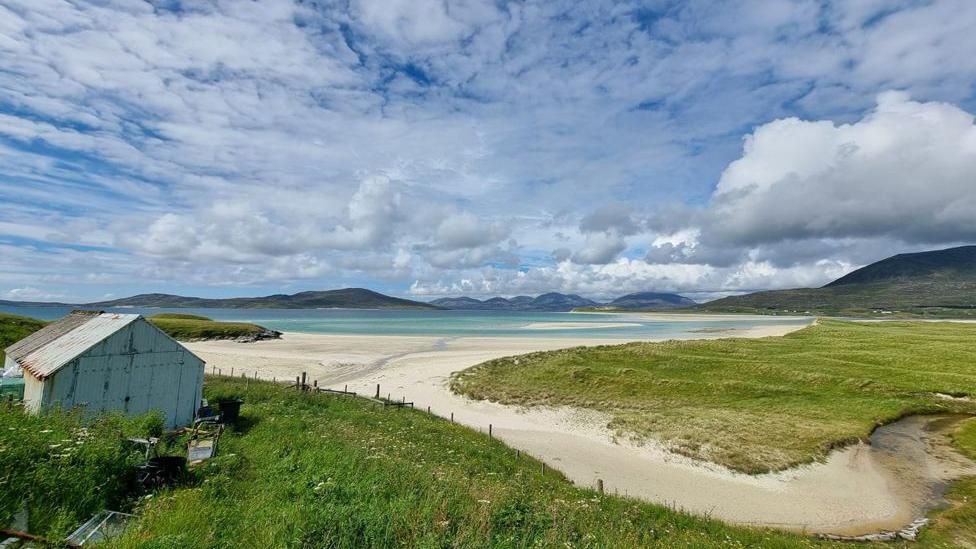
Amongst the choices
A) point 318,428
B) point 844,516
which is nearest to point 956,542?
point 844,516

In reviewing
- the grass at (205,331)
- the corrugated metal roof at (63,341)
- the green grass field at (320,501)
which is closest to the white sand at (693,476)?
the green grass field at (320,501)

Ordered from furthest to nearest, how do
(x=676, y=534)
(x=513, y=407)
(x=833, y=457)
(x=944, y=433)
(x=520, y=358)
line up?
(x=520, y=358), (x=513, y=407), (x=944, y=433), (x=833, y=457), (x=676, y=534)

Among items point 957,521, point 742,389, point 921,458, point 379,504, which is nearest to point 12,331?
point 379,504

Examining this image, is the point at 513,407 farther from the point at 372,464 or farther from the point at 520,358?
the point at 372,464

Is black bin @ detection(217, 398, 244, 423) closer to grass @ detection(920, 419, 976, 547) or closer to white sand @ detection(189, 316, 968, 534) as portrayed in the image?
white sand @ detection(189, 316, 968, 534)

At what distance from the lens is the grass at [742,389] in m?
29.4

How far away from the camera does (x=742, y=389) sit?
4400cm

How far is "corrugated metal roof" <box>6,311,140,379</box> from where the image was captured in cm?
1967

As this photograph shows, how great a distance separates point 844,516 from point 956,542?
12.1 ft

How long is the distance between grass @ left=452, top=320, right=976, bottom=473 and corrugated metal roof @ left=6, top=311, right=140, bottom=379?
1196 inches

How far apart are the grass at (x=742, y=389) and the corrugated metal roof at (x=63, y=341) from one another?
30.4 meters

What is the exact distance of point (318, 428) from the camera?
20500mm

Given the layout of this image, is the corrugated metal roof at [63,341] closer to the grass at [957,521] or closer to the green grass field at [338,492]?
the green grass field at [338,492]

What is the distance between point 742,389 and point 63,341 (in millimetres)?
53203
